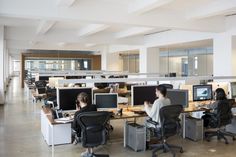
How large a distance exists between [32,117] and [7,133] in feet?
6.03

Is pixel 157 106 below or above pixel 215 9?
below

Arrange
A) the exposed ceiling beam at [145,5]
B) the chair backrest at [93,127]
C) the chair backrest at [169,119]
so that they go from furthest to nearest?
1. the exposed ceiling beam at [145,5]
2. the chair backrest at [169,119]
3. the chair backrest at [93,127]

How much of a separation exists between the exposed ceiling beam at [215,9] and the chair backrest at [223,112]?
1941 mm

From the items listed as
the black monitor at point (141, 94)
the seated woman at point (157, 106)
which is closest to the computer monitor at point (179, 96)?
the black monitor at point (141, 94)

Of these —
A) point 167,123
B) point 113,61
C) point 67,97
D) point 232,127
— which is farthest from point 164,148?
point 113,61

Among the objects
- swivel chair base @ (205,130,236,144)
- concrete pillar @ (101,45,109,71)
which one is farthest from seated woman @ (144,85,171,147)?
concrete pillar @ (101,45,109,71)

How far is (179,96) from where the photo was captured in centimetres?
526

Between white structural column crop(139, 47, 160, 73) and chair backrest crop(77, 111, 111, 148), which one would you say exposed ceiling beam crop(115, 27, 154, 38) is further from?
chair backrest crop(77, 111, 111, 148)

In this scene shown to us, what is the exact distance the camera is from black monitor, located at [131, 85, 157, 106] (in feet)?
16.5

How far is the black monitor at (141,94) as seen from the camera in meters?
5.04

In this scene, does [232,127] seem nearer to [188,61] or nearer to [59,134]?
[59,134]

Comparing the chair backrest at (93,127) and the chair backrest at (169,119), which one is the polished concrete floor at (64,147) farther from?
the chair backrest at (93,127)

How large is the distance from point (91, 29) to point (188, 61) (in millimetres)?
5667

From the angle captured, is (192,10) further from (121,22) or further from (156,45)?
(156,45)
